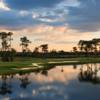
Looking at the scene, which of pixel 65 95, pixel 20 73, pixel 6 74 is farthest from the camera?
pixel 20 73

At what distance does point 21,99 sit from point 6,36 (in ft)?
476

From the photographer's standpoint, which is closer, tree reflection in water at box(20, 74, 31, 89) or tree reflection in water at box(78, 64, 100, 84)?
tree reflection in water at box(20, 74, 31, 89)

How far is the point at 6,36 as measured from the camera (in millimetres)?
173500

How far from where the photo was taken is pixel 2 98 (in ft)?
105

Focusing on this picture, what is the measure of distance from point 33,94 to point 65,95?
11.8ft

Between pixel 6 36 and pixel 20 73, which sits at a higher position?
pixel 6 36

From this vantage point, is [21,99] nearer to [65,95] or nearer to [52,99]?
[52,99]

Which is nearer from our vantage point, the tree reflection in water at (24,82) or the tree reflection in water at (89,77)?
the tree reflection in water at (24,82)

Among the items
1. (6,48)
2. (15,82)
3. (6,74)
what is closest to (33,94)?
(15,82)

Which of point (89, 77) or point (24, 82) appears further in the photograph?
point (89, 77)

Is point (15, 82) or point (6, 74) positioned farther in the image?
point (6, 74)

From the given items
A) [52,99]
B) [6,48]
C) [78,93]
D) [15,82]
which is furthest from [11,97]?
[6,48]

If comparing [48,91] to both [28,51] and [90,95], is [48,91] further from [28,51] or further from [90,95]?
[28,51]

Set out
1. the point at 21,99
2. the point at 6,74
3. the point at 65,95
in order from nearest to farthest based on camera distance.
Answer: the point at 21,99 < the point at 65,95 < the point at 6,74
